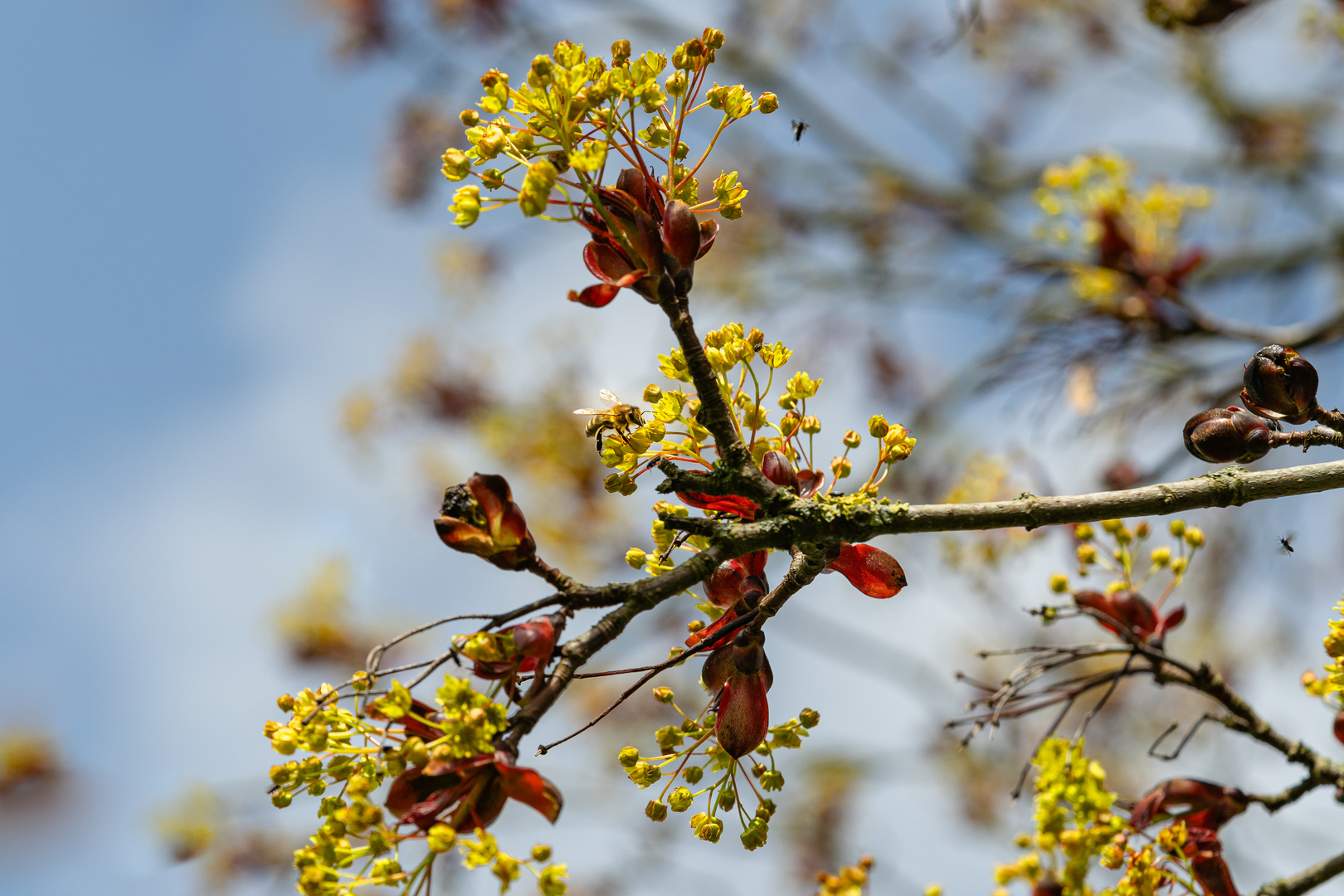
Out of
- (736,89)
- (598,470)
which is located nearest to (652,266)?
(736,89)

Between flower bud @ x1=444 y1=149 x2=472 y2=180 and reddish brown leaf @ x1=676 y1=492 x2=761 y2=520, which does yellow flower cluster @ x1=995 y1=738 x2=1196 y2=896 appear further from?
flower bud @ x1=444 y1=149 x2=472 y2=180

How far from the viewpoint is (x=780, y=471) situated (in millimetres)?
1801

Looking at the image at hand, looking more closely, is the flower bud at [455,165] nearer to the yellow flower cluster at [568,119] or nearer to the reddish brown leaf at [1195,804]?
the yellow flower cluster at [568,119]

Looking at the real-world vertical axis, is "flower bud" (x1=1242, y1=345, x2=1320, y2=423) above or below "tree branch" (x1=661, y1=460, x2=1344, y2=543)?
above

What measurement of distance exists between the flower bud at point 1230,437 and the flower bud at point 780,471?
2.51 feet

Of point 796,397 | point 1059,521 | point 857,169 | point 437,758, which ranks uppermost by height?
point 857,169

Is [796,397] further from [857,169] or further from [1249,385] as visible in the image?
[857,169]

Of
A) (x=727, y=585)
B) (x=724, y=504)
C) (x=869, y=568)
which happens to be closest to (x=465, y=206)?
(x=724, y=504)

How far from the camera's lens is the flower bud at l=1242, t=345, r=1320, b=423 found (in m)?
1.79

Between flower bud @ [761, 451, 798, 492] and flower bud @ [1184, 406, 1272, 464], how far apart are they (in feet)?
2.51

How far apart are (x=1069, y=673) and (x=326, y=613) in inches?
219

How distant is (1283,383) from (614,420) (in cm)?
125

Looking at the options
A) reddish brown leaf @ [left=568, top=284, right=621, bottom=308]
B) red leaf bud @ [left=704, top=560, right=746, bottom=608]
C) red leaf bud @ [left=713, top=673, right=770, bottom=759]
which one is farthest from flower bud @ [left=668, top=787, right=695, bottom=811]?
reddish brown leaf @ [left=568, top=284, right=621, bottom=308]

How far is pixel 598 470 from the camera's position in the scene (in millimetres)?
7031
